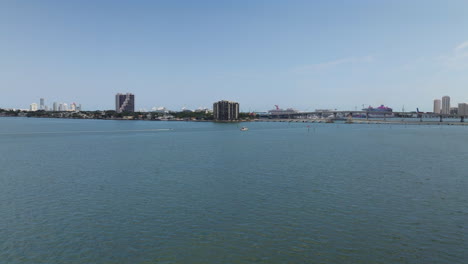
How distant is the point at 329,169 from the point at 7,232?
25.0 m

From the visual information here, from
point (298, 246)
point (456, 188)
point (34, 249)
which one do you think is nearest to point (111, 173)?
point (34, 249)

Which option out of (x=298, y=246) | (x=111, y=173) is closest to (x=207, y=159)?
(x=111, y=173)

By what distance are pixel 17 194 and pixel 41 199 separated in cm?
253

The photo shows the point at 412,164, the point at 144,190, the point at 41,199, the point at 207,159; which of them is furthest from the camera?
the point at 207,159

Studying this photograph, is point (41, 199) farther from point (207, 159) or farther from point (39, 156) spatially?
point (39, 156)

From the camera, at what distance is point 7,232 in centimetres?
1398

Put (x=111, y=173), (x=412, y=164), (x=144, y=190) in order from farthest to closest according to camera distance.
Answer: (x=412, y=164), (x=111, y=173), (x=144, y=190)

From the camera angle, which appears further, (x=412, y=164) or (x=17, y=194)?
(x=412, y=164)

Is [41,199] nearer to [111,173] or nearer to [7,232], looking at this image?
[7,232]

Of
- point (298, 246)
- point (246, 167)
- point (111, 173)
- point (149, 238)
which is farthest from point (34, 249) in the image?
point (246, 167)

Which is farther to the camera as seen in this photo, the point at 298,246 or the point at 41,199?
the point at 41,199

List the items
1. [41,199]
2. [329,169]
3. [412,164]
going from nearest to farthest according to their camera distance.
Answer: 1. [41,199]
2. [329,169]
3. [412,164]

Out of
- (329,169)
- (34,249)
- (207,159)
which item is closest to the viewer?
(34,249)

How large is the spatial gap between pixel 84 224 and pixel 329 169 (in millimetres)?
21970
